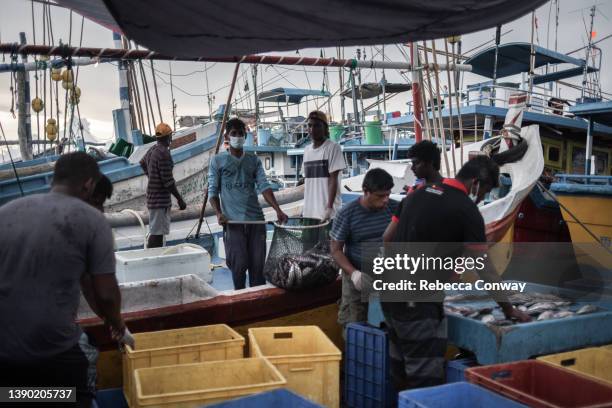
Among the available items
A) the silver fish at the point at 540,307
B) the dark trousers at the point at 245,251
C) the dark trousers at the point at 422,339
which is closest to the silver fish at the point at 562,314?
the silver fish at the point at 540,307

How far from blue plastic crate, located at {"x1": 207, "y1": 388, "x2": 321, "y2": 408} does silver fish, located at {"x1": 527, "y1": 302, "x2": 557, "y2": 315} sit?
75.1 inches

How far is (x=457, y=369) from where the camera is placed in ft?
10.7

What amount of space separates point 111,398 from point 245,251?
2.09 meters

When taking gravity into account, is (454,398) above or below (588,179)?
Result: below

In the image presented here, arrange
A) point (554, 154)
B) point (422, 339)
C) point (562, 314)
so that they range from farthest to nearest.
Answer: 1. point (554, 154)
2. point (562, 314)
3. point (422, 339)

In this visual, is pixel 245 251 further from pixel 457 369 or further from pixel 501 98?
pixel 501 98

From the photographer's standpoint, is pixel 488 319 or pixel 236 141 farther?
pixel 236 141

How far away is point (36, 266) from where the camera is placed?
2207 millimetres

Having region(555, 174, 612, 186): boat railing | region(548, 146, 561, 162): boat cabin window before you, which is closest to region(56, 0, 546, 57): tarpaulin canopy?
region(555, 174, 612, 186): boat railing

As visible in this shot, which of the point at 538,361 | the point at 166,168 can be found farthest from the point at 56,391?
the point at 166,168

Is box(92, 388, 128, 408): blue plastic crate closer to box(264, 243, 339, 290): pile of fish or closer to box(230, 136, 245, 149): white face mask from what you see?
box(264, 243, 339, 290): pile of fish

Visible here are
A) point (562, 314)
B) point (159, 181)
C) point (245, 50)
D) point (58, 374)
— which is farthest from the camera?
point (159, 181)

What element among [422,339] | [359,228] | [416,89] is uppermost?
[416,89]

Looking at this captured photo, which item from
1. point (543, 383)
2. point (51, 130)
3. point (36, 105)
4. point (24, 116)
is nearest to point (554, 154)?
point (543, 383)
